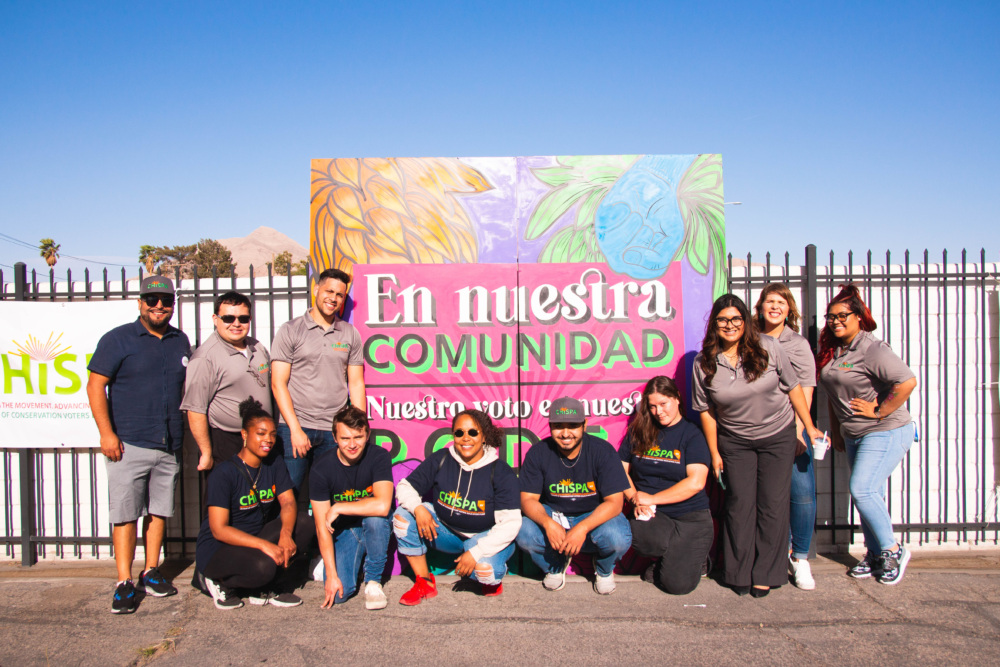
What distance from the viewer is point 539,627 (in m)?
3.54

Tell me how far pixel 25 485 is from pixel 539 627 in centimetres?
417

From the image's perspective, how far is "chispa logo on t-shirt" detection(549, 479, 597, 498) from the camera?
3.95 metres

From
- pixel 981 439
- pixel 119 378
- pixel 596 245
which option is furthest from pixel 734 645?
pixel 119 378

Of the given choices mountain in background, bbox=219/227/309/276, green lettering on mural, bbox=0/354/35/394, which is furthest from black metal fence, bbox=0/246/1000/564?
mountain in background, bbox=219/227/309/276

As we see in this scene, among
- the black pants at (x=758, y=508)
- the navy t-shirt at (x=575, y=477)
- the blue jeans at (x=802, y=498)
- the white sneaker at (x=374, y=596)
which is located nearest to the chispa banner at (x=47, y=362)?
the white sneaker at (x=374, y=596)

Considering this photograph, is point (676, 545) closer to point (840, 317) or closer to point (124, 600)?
point (840, 317)

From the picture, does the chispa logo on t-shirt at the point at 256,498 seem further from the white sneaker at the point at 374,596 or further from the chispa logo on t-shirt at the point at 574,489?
the chispa logo on t-shirt at the point at 574,489

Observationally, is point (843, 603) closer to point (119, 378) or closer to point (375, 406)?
point (375, 406)

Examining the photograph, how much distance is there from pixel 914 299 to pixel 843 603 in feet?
8.25

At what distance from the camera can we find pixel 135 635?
3.49 metres

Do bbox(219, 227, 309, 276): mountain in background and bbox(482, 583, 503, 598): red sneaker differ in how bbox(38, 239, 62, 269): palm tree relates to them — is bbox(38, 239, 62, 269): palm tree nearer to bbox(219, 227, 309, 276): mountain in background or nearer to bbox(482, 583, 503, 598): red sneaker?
bbox(482, 583, 503, 598): red sneaker

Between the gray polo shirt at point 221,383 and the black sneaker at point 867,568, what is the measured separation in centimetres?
425

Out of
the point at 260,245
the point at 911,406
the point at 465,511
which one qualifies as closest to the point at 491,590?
the point at 465,511

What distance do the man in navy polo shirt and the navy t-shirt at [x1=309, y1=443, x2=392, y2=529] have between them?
1.06 meters
